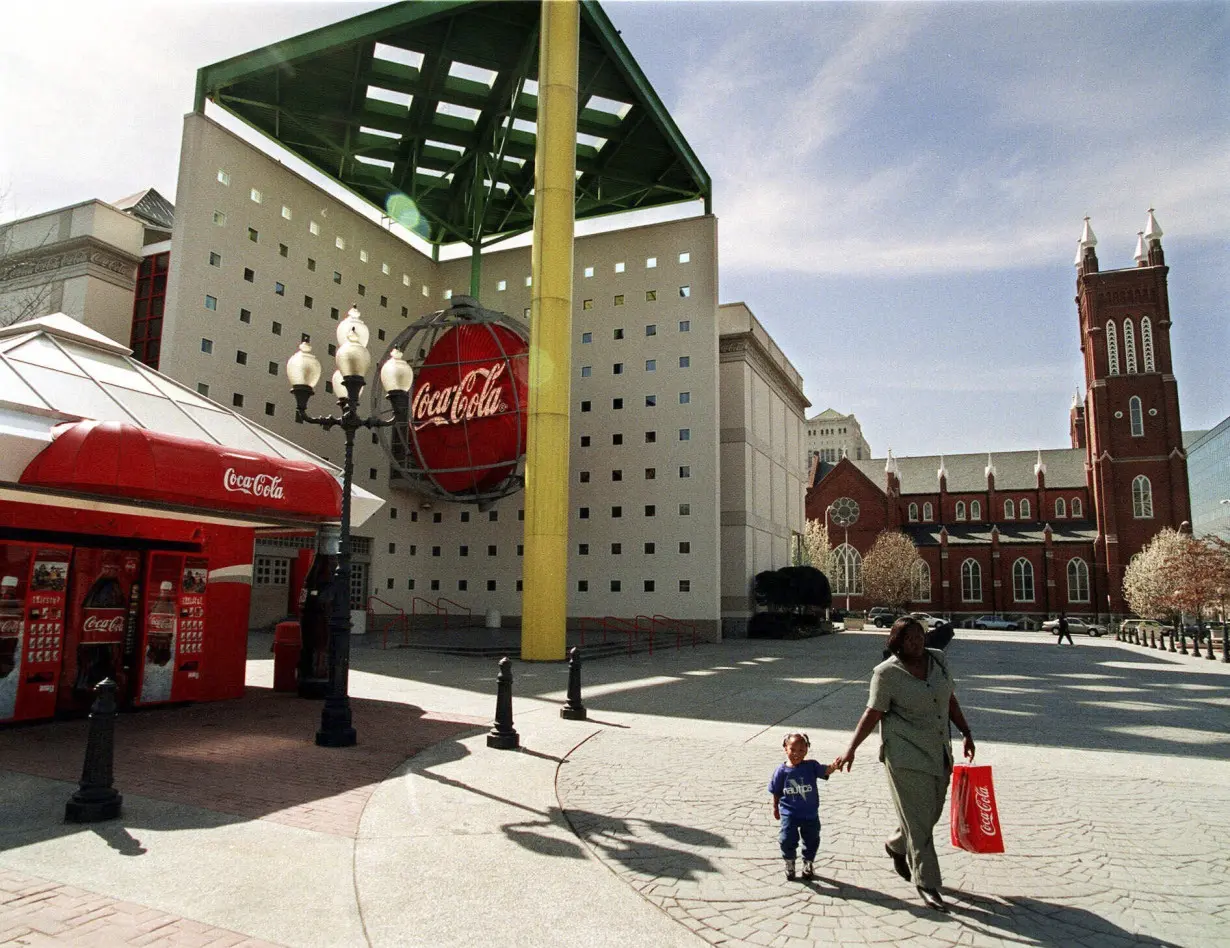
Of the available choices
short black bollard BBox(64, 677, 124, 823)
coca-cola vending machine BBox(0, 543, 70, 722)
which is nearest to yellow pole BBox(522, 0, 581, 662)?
coca-cola vending machine BBox(0, 543, 70, 722)

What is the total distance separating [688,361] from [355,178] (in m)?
18.1

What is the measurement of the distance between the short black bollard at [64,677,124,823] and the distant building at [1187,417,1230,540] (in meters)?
100

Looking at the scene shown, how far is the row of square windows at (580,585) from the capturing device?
34344 mm

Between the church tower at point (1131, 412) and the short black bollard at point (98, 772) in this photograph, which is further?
Result: the church tower at point (1131, 412)

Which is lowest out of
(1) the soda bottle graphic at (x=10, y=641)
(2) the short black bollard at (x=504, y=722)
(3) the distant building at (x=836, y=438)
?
(2) the short black bollard at (x=504, y=722)

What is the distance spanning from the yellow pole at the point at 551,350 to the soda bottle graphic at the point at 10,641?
13343 mm

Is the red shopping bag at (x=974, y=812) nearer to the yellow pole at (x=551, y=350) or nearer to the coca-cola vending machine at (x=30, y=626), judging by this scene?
the coca-cola vending machine at (x=30, y=626)

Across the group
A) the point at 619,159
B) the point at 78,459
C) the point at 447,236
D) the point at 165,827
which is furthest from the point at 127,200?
the point at 165,827

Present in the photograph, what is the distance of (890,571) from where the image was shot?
7444 centimetres

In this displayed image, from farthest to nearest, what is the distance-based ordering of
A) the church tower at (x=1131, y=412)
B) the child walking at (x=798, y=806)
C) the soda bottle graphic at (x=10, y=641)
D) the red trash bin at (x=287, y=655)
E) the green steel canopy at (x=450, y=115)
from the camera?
the church tower at (x=1131, y=412), the green steel canopy at (x=450, y=115), the red trash bin at (x=287, y=655), the soda bottle graphic at (x=10, y=641), the child walking at (x=798, y=806)

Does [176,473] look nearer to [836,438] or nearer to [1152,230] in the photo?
[1152,230]

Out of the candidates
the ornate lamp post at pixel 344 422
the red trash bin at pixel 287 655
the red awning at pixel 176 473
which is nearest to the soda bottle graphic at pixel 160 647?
the red awning at pixel 176 473

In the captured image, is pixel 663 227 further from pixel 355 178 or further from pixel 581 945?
pixel 581 945

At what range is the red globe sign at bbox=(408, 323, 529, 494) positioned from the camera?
28844mm
